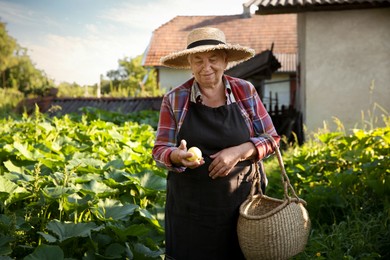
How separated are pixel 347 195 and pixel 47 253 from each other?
295cm

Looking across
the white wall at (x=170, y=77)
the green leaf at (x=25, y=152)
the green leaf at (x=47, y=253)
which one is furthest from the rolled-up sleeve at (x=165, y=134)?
the white wall at (x=170, y=77)


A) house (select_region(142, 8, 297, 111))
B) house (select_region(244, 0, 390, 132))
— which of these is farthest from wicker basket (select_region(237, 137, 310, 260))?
house (select_region(142, 8, 297, 111))

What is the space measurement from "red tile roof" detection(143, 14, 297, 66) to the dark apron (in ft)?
68.8

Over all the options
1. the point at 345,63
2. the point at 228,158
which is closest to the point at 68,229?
the point at 228,158

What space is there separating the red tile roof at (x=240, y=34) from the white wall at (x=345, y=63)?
1391 cm

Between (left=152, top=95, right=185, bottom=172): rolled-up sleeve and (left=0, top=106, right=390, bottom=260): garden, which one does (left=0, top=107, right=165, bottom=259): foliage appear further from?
(left=152, top=95, right=185, bottom=172): rolled-up sleeve

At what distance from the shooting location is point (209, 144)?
91.2 inches

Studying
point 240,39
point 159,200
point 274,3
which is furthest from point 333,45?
point 240,39

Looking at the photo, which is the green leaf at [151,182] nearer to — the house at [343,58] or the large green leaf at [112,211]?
the large green leaf at [112,211]

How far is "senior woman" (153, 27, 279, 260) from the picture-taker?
2.32 m

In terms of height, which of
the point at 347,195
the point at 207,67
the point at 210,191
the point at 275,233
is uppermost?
the point at 207,67

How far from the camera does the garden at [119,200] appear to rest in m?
2.67

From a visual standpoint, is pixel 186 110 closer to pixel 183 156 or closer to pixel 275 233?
pixel 183 156

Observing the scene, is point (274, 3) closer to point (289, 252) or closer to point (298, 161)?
point (298, 161)
